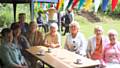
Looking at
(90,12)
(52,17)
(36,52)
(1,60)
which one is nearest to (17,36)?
(36,52)

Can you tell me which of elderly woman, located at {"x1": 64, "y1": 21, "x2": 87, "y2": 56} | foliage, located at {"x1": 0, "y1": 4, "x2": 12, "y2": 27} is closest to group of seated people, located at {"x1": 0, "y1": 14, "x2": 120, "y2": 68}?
elderly woman, located at {"x1": 64, "y1": 21, "x2": 87, "y2": 56}

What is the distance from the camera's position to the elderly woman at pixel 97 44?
5.35m

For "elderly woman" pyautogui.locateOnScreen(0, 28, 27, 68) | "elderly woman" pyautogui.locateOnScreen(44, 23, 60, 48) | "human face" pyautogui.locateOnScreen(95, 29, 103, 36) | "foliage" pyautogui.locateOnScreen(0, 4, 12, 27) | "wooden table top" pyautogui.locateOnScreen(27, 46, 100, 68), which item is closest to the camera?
"wooden table top" pyautogui.locateOnScreen(27, 46, 100, 68)

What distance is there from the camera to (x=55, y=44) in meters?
6.26

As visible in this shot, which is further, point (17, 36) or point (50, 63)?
point (17, 36)

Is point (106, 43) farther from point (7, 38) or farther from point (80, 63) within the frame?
point (7, 38)

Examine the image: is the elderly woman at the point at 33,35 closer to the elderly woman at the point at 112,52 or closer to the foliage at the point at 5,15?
the elderly woman at the point at 112,52

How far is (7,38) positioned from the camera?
4668 millimetres

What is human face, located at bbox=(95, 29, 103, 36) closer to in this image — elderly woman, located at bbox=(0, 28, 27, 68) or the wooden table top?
the wooden table top

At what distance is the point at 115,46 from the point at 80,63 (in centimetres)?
105

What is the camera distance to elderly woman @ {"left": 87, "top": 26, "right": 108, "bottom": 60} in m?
5.35

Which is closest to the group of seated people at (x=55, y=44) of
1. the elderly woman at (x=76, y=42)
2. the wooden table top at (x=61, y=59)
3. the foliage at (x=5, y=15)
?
the elderly woman at (x=76, y=42)

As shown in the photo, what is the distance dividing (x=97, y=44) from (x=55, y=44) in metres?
1.12

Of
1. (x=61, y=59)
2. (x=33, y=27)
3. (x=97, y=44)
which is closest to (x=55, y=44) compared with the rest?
(x=33, y=27)
